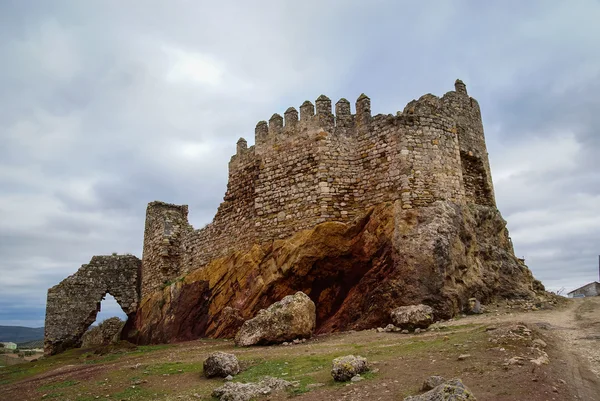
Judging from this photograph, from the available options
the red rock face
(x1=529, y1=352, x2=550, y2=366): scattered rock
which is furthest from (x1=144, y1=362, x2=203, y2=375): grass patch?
(x1=529, y1=352, x2=550, y2=366): scattered rock

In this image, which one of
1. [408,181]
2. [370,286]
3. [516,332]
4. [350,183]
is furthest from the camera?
[350,183]

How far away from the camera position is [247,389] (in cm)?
684

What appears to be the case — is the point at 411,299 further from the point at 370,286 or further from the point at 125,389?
the point at 125,389

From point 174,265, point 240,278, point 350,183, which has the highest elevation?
point 350,183

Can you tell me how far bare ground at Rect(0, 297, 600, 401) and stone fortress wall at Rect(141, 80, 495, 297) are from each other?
15.0 feet

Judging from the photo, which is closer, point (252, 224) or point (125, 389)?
point (125, 389)

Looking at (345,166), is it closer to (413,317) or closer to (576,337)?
(413,317)

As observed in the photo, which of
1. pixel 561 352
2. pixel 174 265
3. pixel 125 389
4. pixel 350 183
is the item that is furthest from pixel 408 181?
pixel 174 265

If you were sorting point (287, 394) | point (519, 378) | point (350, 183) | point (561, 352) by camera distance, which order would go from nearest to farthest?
point (519, 378)
point (287, 394)
point (561, 352)
point (350, 183)

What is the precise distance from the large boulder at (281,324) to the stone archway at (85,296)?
1446 centimetres

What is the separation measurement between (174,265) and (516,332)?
17.6 metres

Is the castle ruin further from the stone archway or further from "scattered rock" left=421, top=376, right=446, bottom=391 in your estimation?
"scattered rock" left=421, top=376, right=446, bottom=391

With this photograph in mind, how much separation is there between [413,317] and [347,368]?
4.63m

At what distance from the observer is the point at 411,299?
39.5 feet
